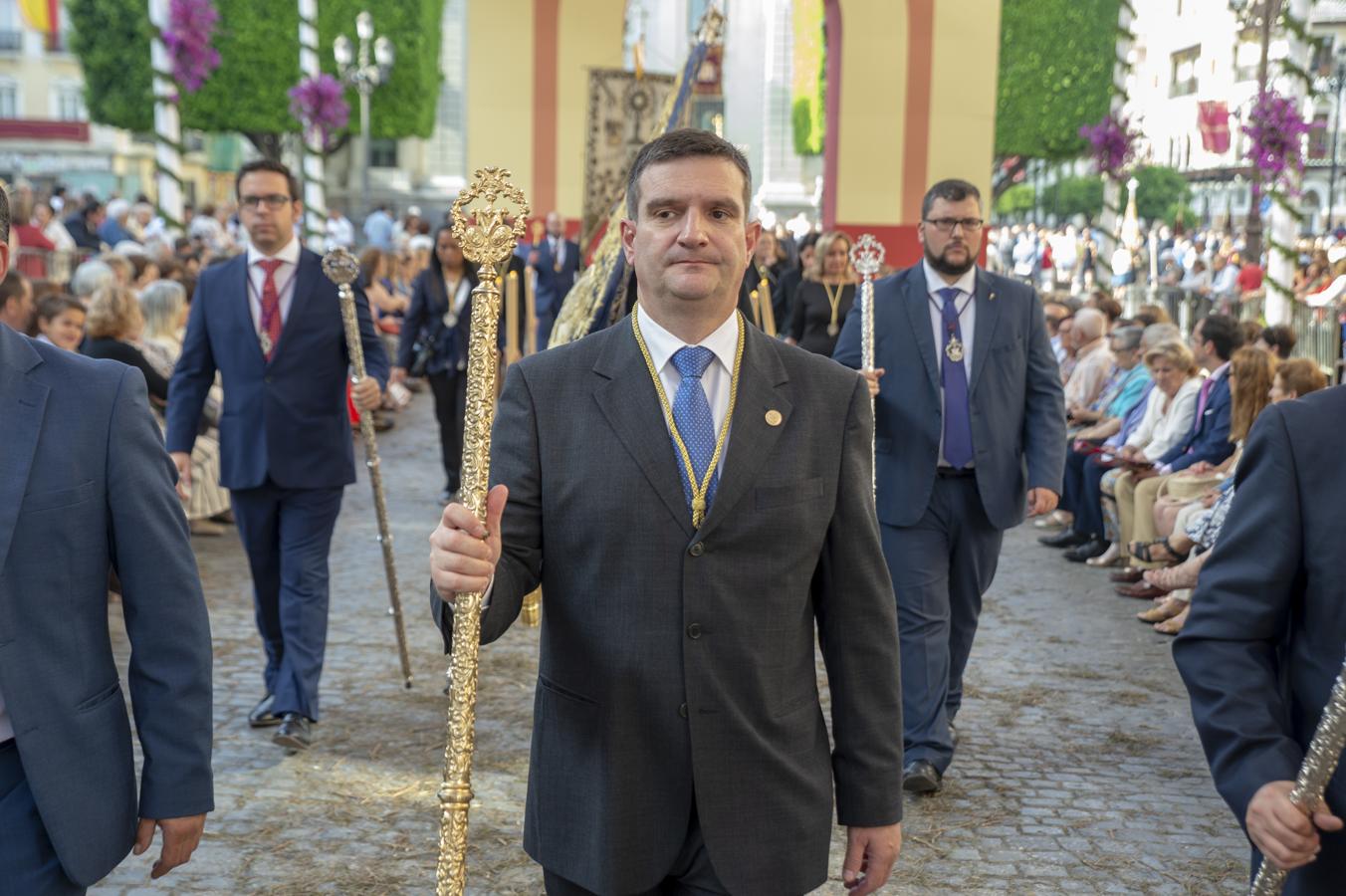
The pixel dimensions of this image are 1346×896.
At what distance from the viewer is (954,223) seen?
20.2ft

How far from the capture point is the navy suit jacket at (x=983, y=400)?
607 cm

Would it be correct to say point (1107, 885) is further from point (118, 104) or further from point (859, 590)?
point (118, 104)

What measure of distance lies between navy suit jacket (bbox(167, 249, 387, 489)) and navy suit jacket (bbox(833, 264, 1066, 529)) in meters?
2.22

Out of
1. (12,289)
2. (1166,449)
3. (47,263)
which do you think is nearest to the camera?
(12,289)

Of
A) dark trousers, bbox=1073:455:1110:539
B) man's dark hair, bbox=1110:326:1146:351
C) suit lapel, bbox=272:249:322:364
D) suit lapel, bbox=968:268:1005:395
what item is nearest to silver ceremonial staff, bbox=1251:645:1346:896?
suit lapel, bbox=968:268:1005:395

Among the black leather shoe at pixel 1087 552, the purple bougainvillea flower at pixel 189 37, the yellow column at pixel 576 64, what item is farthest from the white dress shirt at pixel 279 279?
the purple bougainvillea flower at pixel 189 37

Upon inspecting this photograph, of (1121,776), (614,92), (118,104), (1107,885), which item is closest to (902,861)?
(1107,885)

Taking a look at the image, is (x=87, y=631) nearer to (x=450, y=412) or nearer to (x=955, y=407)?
(x=955, y=407)

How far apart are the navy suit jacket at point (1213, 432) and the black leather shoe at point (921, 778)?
420cm

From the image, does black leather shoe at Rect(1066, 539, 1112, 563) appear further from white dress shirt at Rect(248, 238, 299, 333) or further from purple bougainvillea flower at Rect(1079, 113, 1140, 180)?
purple bougainvillea flower at Rect(1079, 113, 1140, 180)

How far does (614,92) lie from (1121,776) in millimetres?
9268

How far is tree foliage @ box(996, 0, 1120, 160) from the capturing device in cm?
3550

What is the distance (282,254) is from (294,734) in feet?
6.66

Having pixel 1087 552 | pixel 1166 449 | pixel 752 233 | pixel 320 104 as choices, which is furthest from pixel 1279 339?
pixel 320 104
